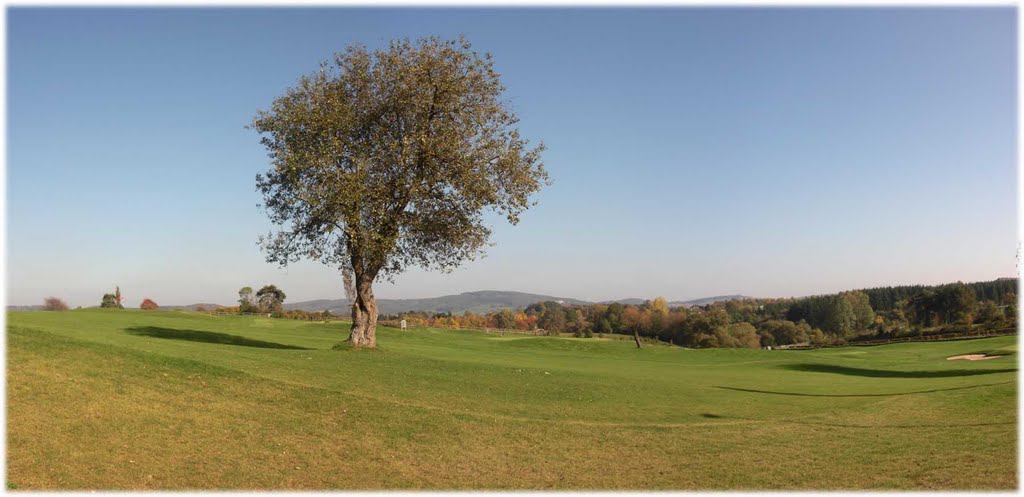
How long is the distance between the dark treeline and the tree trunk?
67830mm

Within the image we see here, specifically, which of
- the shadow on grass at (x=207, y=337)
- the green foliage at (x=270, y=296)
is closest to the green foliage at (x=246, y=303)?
the green foliage at (x=270, y=296)

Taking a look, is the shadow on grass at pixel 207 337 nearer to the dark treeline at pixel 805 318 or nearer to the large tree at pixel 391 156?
the large tree at pixel 391 156

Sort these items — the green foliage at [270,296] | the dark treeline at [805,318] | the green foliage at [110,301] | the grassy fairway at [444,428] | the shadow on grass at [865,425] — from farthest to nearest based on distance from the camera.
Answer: the dark treeline at [805,318] → the green foliage at [270,296] → the green foliage at [110,301] → the shadow on grass at [865,425] → the grassy fairway at [444,428]

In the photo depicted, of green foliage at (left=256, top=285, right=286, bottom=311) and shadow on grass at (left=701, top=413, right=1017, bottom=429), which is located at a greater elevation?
green foliage at (left=256, top=285, right=286, bottom=311)

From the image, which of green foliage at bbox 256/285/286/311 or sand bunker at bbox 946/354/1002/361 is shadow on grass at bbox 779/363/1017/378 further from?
green foliage at bbox 256/285/286/311

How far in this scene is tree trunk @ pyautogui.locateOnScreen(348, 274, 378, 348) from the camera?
30.3 meters

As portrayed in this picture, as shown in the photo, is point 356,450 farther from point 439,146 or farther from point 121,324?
point 121,324

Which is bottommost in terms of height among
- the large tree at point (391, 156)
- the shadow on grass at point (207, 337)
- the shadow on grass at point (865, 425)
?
the shadow on grass at point (865, 425)

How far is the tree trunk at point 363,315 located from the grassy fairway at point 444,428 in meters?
4.65

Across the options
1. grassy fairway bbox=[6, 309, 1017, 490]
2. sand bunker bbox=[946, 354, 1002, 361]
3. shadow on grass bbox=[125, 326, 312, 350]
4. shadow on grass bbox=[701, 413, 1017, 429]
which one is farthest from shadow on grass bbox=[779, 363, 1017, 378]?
shadow on grass bbox=[125, 326, 312, 350]

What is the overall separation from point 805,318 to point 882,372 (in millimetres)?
136182

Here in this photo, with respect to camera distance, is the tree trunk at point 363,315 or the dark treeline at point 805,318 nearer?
the tree trunk at point 363,315

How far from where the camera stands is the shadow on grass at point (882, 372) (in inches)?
1213

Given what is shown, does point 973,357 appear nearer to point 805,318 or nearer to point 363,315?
point 363,315
